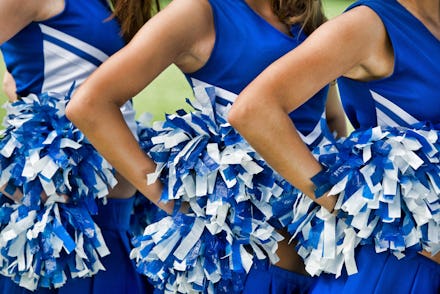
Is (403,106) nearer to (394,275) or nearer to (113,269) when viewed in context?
(394,275)

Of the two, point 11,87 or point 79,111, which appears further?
point 11,87

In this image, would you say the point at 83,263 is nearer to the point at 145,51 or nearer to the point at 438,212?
the point at 145,51

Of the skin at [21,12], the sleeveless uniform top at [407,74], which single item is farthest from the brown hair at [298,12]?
the skin at [21,12]

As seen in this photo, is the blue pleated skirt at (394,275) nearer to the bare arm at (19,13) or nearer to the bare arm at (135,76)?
the bare arm at (135,76)

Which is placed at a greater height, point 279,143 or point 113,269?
point 279,143

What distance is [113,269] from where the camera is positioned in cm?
213

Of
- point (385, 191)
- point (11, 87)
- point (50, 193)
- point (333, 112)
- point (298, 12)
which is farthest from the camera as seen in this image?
point (11, 87)

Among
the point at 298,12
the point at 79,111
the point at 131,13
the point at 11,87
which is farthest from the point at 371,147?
the point at 11,87

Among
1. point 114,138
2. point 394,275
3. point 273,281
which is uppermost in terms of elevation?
point 114,138

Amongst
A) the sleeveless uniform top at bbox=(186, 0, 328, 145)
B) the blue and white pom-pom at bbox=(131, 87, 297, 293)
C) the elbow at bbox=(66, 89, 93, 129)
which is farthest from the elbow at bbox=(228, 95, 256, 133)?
the elbow at bbox=(66, 89, 93, 129)

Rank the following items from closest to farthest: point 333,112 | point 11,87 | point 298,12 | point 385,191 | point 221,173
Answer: point 385,191, point 221,173, point 298,12, point 333,112, point 11,87

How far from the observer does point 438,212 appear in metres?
1.51

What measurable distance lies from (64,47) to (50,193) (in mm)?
339

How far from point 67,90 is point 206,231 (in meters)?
0.56
